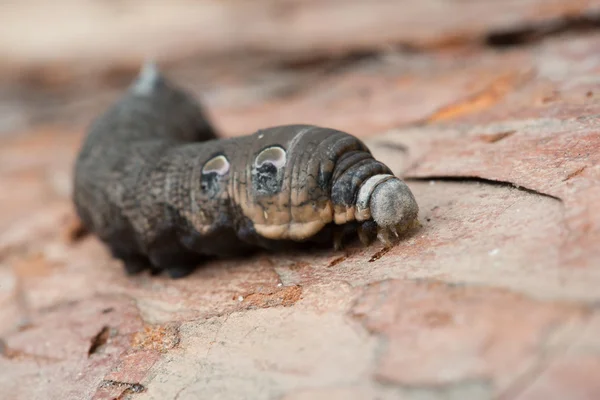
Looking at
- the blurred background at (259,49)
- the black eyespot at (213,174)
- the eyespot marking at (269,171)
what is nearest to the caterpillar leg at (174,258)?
the black eyespot at (213,174)

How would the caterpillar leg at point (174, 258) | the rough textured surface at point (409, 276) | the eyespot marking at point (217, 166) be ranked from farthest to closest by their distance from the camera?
the caterpillar leg at point (174, 258)
the eyespot marking at point (217, 166)
the rough textured surface at point (409, 276)

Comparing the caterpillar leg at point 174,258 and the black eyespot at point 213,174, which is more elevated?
the black eyespot at point 213,174

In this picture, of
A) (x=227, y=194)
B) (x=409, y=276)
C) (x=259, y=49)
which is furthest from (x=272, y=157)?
(x=259, y=49)

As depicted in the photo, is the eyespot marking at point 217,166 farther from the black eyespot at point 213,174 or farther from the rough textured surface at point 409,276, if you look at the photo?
the rough textured surface at point 409,276

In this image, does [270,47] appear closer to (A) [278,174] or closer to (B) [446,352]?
(A) [278,174]

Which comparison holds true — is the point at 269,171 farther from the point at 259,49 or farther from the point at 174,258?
the point at 259,49

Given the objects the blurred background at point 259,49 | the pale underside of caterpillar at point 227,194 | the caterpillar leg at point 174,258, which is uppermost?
the blurred background at point 259,49

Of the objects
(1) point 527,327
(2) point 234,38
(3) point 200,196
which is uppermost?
(2) point 234,38

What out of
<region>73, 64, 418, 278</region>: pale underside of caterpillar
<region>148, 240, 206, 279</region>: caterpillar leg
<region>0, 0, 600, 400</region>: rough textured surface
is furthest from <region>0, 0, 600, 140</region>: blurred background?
<region>148, 240, 206, 279</region>: caterpillar leg

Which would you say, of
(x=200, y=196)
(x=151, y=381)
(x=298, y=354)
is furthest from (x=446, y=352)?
(x=200, y=196)
